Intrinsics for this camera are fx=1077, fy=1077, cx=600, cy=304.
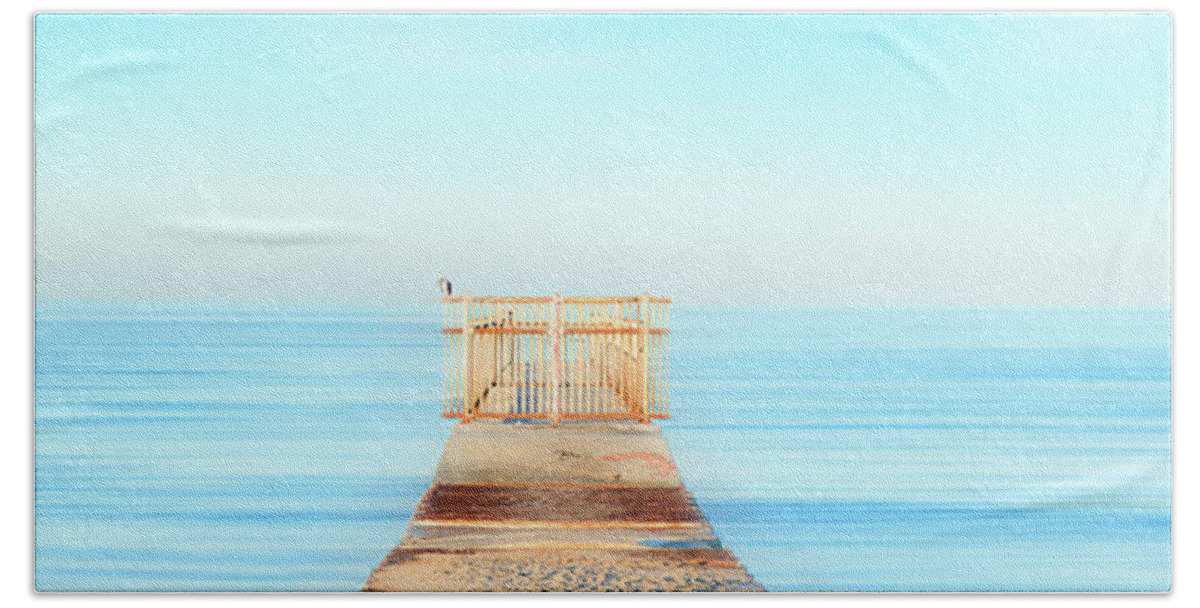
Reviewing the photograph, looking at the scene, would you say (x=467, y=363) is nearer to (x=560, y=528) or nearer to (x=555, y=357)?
(x=555, y=357)

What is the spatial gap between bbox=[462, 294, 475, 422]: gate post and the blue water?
0.14 m

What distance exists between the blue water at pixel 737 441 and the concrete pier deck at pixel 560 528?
0.45 ft

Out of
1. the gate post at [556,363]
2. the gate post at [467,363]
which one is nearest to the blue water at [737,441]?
the gate post at [467,363]

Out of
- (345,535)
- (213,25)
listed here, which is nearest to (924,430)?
(345,535)

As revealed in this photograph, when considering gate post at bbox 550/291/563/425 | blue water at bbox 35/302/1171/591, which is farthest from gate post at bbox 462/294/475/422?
gate post at bbox 550/291/563/425

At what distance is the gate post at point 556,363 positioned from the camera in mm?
4555

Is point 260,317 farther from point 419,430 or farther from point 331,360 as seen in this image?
point 419,430

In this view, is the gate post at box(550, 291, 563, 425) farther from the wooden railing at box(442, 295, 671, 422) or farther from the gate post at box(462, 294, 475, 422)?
the gate post at box(462, 294, 475, 422)

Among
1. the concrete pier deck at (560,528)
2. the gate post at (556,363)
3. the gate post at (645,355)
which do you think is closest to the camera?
the concrete pier deck at (560,528)

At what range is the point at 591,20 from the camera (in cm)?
435

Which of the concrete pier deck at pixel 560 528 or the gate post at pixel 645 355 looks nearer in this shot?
the concrete pier deck at pixel 560 528

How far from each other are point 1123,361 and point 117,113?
13.7 ft

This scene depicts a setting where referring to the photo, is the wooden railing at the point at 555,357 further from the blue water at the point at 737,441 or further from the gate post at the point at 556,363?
the blue water at the point at 737,441

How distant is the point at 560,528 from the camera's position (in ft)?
14.2
